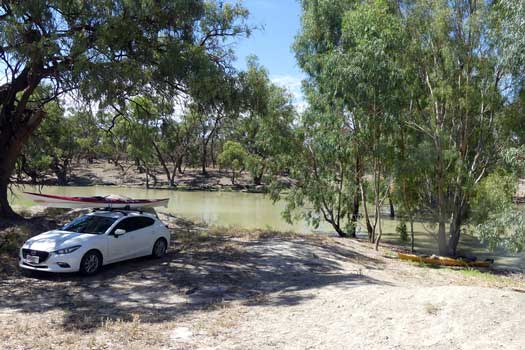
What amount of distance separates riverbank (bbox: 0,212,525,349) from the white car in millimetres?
349

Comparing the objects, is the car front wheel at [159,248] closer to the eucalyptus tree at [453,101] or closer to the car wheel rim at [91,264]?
the car wheel rim at [91,264]

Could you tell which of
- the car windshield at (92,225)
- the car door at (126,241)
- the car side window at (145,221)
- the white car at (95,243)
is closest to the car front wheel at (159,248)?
the white car at (95,243)

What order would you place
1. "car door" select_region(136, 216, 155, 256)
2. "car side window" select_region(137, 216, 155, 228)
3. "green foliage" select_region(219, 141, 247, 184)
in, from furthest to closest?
"green foliage" select_region(219, 141, 247, 184) → "car side window" select_region(137, 216, 155, 228) → "car door" select_region(136, 216, 155, 256)

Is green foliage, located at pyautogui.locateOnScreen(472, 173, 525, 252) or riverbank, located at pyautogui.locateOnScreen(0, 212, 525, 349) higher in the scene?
green foliage, located at pyautogui.locateOnScreen(472, 173, 525, 252)

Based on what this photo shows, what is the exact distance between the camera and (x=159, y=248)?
14.4 meters

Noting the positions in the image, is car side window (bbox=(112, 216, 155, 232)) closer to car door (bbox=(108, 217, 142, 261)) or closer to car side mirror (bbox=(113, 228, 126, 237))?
car door (bbox=(108, 217, 142, 261))

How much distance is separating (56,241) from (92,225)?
1.19m

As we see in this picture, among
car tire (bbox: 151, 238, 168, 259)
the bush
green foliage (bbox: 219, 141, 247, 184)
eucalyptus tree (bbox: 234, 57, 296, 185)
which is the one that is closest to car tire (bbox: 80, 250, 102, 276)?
car tire (bbox: 151, 238, 168, 259)

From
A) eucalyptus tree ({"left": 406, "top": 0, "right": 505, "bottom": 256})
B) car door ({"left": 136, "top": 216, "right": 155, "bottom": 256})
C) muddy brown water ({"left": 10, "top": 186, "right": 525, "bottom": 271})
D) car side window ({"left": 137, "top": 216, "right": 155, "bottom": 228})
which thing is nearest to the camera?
car door ({"left": 136, "top": 216, "right": 155, "bottom": 256})

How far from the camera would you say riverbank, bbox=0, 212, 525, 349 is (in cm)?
711

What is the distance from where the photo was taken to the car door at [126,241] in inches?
494

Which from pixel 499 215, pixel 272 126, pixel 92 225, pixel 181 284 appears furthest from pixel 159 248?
pixel 272 126

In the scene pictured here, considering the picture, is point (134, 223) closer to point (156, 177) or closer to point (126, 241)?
point (126, 241)

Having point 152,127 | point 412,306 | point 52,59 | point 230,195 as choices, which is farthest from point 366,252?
point 230,195
